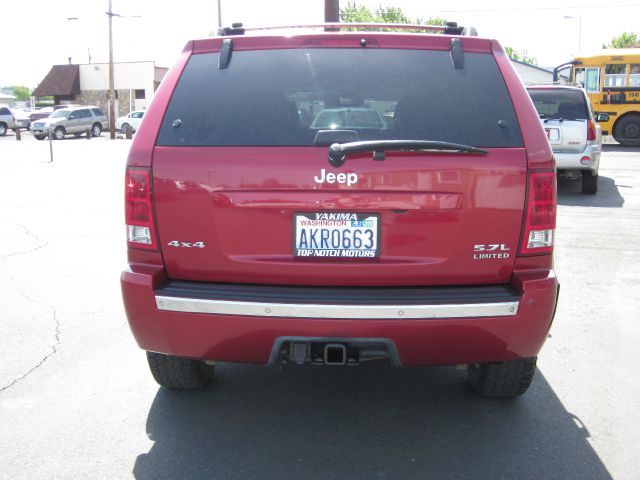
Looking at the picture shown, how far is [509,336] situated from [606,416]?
1087 millimetres

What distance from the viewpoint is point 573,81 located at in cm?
2422

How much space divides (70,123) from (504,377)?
39776 millimetres

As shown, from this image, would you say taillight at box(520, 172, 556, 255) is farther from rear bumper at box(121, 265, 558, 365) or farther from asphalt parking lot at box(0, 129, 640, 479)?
asphalt parking lot at box(0, 129, 640, 479)

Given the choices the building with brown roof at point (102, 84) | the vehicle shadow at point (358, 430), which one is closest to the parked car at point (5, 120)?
the building with brown roof at point (102, 84)

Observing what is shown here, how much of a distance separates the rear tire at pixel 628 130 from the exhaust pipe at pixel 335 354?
2427 centimetres

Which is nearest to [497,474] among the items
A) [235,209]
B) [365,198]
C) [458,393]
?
[458,393]

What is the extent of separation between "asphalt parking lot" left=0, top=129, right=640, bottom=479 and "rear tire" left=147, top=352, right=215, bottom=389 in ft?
0.35

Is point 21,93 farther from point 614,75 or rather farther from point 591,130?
point 591,130

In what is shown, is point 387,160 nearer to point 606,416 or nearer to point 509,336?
point 509,336

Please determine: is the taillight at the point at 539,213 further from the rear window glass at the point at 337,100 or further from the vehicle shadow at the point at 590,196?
the vehicle shadow at the point at 590,196

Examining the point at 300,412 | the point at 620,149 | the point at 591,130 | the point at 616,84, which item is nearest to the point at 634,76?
the point at 616,84

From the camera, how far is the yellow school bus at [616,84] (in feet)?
77.3

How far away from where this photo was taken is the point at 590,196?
40.5 ft

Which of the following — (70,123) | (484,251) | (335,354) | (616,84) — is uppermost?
(616,84)
